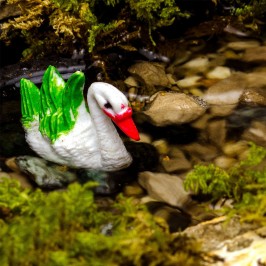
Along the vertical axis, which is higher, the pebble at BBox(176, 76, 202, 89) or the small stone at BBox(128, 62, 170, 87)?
the small stone at BBox(128, 62, 170, 87)

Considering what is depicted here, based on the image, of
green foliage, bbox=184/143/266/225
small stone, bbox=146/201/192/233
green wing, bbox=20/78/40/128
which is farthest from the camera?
green wing, bbox=20/78/40/128

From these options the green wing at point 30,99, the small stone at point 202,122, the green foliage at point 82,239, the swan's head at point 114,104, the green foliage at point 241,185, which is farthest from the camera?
the small stone at point 202,122

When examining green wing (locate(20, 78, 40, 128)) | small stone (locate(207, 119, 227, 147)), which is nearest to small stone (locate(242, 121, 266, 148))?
small stone (locate(207, 119, 227, 147))

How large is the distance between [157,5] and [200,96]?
63 cm

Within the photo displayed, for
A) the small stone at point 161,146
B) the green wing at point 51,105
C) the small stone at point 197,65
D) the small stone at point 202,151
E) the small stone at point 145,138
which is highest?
the green wing at point 51,105

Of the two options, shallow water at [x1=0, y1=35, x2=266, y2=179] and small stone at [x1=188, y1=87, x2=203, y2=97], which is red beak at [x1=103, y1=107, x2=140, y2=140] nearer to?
shallow water at [x1=0, y1=35, x2=266, y2=179]

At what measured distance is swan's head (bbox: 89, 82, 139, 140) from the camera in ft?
6.46

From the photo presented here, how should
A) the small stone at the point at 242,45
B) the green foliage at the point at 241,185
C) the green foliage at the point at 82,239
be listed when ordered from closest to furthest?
1. the green foliage at the point at 82,239
2. the green foliage at the point at 241,185
3. the small stone at the point at 242,45

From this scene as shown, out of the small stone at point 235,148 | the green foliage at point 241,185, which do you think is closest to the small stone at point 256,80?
the small stone at point 235,148

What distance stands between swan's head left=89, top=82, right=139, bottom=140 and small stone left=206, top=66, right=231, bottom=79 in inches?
40.4

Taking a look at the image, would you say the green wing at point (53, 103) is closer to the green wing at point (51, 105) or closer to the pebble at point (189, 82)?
the green wing at point (51, 105)

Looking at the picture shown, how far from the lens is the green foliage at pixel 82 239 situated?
1401 mm

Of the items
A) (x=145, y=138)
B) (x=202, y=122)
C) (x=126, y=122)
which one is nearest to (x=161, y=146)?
(x=145, y=138)

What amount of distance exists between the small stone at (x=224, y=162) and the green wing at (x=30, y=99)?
85cm
